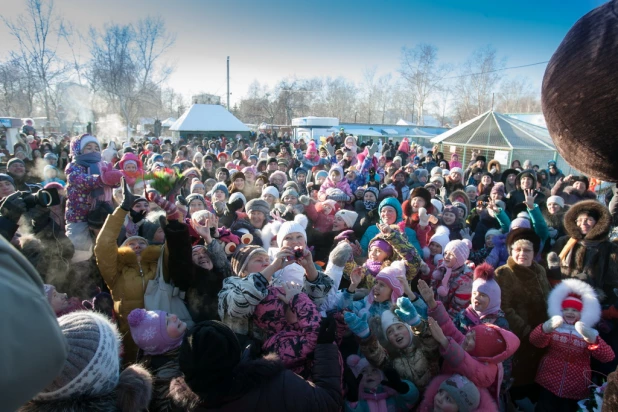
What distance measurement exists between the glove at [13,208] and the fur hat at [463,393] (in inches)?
147

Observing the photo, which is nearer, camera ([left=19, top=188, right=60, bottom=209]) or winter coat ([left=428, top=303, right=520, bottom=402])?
winter coat ([left=428, top=303, right=520, bottom=402])

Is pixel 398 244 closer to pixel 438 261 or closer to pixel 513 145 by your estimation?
pixel 438 261

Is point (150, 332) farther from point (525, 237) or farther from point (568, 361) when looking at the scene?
point (525, 237)

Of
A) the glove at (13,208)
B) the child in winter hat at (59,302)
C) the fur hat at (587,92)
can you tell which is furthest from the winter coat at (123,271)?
the fur hat at (587,92)

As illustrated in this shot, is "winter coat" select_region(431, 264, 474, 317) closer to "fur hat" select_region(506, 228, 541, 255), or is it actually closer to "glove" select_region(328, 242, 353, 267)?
"fur hat" select_region(506, 228, 541, 255)

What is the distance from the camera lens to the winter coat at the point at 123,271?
2.69 meters

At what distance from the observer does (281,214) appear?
523 centimetres

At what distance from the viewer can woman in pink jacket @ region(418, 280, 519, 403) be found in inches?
93.0

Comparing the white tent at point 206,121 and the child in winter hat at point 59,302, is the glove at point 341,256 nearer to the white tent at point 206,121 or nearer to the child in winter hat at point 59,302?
the child in winter hat at point 59,302

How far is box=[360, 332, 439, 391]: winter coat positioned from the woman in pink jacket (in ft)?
0.34

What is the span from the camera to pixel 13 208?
10.1ft

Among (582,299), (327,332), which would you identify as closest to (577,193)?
(582,299)

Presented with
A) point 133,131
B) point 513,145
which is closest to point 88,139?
point 513,145

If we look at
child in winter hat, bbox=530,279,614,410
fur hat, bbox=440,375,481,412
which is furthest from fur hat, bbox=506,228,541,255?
fur hat, bbox=440,375,481,412
